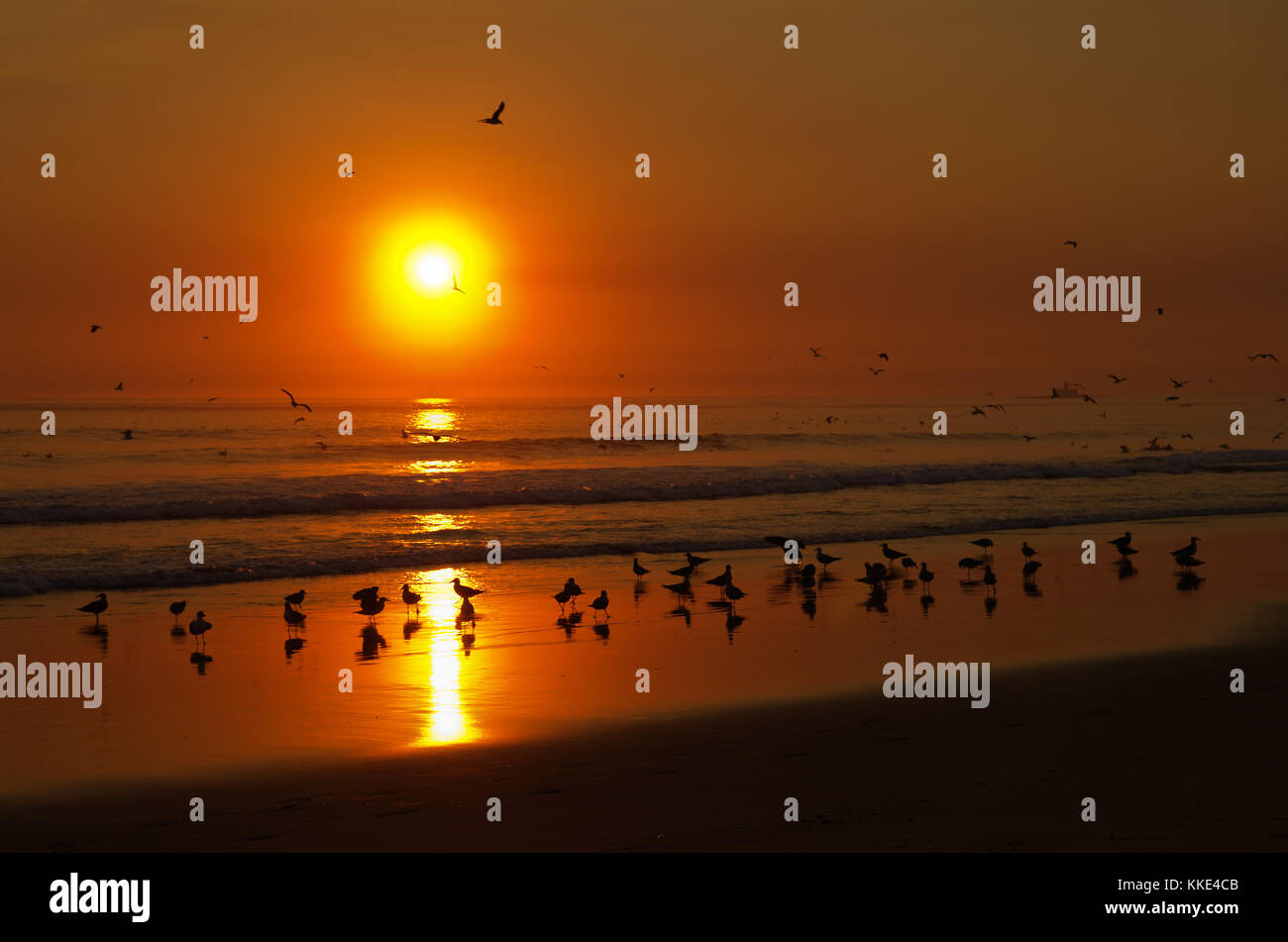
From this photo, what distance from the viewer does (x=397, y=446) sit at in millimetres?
60562

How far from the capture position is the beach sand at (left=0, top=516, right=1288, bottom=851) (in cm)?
856

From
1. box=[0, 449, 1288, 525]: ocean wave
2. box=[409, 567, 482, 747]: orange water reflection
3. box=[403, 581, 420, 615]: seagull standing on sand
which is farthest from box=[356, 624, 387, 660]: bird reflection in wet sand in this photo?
box=[0, 449, 1288, 525]: ocean wave

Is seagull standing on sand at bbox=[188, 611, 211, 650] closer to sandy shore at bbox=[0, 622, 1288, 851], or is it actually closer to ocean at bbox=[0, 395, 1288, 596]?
ocean at bbox=[0, 395, 1288, 596]

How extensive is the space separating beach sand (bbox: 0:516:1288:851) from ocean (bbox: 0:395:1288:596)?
7720 millimetres

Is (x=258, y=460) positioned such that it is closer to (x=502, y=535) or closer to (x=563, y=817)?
(x=502, y=535)

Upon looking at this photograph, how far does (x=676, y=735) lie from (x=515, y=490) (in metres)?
Result: 27.2

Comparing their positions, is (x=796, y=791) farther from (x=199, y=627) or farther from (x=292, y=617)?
(x=199, y=627)

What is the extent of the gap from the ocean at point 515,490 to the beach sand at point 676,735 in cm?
772

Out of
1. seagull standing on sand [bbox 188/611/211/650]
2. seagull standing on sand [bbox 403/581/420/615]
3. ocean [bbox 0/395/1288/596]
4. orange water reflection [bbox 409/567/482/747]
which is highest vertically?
ocean [bbox 0/395/1288/596]

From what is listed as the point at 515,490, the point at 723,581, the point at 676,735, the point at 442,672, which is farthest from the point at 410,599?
the point at 515,490

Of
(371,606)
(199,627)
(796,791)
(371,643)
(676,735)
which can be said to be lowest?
(796,791)

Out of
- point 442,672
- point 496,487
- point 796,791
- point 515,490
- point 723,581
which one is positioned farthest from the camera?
point 496,487

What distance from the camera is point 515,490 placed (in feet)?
124
